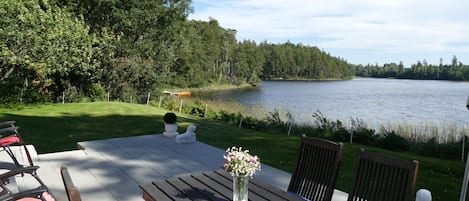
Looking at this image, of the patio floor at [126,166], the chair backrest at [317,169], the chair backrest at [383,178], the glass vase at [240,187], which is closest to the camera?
the chair backrest at [383,178]

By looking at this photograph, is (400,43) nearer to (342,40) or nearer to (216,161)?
(342,40)

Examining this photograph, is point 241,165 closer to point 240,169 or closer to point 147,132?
point 240,169

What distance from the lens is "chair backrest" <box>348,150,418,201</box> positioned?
1935 millimetres

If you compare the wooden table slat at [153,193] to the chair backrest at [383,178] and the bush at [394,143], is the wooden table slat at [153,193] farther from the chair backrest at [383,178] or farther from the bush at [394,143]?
the bush at [394,143]

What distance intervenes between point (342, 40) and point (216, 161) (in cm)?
2848

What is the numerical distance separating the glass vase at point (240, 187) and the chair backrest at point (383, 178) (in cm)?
71

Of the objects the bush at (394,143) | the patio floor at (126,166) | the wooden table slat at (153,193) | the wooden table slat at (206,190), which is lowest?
the bush at (394,143)

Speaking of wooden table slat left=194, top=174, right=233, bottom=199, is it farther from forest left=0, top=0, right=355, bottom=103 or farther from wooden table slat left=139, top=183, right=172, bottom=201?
forest left=0, top=0, right=355, bottom=103

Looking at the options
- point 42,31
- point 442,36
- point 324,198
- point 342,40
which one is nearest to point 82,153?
point 324,198

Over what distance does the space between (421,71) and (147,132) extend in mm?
80017

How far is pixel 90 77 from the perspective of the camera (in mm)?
15812

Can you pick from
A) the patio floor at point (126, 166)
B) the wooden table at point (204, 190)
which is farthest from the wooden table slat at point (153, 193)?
the patio floor at point (126, 166)

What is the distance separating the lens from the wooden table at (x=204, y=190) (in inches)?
88.9

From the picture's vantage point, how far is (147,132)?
7695 mm
